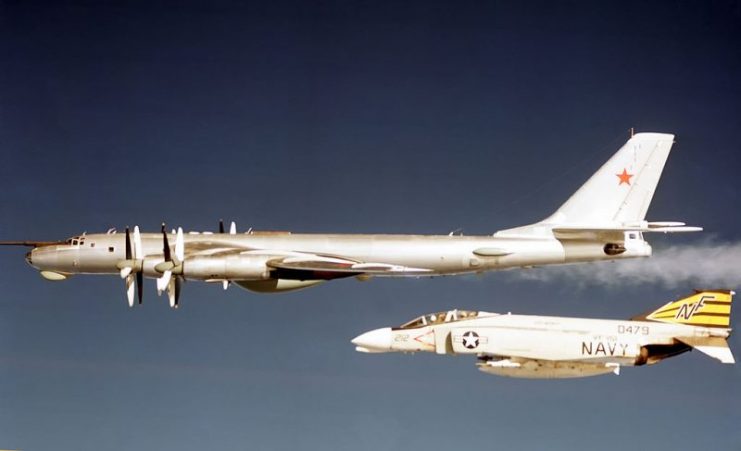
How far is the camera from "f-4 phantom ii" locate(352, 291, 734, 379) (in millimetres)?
22250

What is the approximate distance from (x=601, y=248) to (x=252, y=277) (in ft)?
28.8

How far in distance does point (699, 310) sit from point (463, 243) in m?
6.66

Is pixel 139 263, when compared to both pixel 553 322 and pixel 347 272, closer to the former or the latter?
pixel 347 272

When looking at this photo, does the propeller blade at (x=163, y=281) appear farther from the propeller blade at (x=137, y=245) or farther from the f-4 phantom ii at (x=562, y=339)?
the f-4 phantom ii at (x=562, y=339)

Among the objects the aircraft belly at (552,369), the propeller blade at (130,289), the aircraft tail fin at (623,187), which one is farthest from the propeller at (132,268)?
the aircraft tail fin at (623,187)

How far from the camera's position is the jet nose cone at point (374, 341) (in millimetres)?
22844

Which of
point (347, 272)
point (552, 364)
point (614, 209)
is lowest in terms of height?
point (552, 364)

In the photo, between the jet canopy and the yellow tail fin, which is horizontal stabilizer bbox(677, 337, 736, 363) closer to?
the yellow tail fin

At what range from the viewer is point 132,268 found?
20.8 m

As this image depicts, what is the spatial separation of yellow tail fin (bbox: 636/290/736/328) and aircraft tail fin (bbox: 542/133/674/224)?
278 cm

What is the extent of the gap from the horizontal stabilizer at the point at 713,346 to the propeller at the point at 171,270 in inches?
506

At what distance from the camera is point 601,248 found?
72.9 ft

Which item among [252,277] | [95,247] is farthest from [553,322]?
[95,247]

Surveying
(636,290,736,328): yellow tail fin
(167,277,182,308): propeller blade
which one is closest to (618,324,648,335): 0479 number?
(636,290,736,328): yellow tail fin
